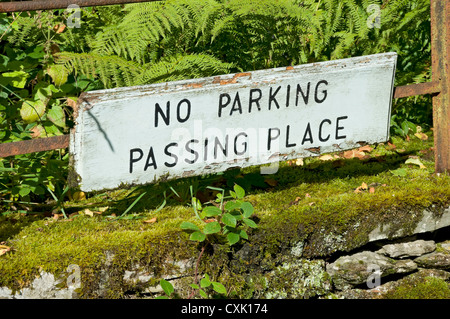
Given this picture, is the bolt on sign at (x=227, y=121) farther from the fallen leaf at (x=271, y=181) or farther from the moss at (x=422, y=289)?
the moss at (x=422, y=289)

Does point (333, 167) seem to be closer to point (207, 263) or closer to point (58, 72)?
point (207, 263)

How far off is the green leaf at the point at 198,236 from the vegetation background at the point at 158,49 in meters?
0.80

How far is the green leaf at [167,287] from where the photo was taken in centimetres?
186

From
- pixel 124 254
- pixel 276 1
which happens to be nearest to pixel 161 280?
pixel 124 254

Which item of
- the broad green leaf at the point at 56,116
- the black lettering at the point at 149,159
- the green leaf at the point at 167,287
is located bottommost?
the green leaf at the point at 167,287

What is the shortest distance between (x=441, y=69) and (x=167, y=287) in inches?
69.7

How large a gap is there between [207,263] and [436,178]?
4.49 feet

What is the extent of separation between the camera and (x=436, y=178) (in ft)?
8.53

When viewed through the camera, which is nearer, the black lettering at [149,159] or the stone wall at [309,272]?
the stone wall at [309,272]

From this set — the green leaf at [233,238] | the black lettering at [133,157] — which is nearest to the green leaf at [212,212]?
the green leaf at [233,238]

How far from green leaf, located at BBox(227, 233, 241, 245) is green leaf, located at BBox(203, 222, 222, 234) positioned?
5 cm

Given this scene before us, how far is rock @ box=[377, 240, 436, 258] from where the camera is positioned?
7.88 feet

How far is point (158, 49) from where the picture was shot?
2943mm
